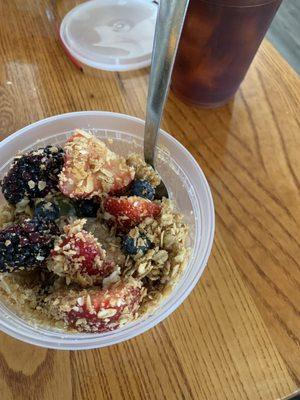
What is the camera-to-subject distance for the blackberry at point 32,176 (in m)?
0.54

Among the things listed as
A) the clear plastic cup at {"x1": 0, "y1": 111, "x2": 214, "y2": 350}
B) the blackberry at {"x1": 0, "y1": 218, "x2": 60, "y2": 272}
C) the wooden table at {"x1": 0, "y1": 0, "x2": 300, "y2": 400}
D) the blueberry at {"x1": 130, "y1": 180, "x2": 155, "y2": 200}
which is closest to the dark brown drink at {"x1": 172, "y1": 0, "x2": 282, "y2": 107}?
the wooden table at {"x1": 0, "y1": 0, "x2": 300, "y2": 400}

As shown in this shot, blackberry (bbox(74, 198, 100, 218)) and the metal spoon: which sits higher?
the metal spoon

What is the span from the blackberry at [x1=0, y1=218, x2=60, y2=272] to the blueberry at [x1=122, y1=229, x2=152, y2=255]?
9 cm

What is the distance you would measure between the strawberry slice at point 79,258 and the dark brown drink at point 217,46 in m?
0.36

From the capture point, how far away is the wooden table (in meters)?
0.51

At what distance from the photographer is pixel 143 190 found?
55 cm

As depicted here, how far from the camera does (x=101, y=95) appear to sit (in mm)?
783

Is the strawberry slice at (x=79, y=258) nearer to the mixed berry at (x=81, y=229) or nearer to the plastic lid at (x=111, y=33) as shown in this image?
the mixed berry at (x=81, y=229)

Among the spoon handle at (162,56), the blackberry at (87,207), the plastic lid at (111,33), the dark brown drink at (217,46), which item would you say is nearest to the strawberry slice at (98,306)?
the blackberry at (87,207)

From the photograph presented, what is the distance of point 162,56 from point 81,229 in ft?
0.75

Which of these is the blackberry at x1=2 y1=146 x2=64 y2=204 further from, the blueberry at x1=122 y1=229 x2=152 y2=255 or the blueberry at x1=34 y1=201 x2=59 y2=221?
the blueberry at x1=122 y1=229 x2=152 y2=255

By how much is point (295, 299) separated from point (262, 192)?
0.18 m

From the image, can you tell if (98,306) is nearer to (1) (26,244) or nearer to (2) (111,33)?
(1) (26,244)

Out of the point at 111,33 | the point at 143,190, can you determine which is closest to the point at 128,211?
the point at 143,190
